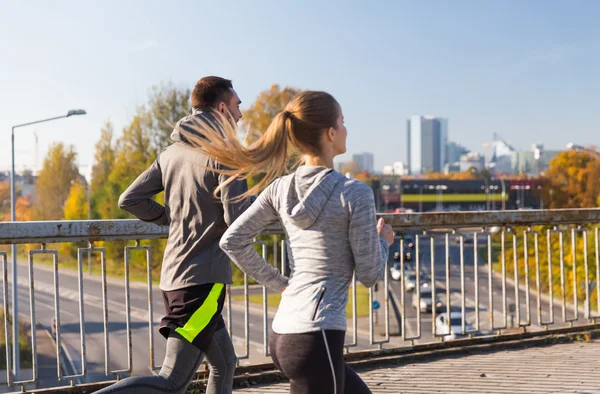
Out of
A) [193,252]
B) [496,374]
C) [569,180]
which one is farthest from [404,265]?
[569,180]

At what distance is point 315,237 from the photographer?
8.45 ft

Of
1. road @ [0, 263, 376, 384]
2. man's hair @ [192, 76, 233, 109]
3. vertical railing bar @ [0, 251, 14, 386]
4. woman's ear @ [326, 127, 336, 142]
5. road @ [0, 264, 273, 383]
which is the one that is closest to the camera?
woman's ear @ [326, 127, 336, 142]

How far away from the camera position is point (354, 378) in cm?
276

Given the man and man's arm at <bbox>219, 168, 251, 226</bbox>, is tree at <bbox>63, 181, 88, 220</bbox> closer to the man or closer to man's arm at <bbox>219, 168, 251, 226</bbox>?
the man

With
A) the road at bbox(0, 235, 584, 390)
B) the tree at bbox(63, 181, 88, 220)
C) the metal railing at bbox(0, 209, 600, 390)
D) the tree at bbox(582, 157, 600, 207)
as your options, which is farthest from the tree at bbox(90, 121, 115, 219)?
the metal railing at bbox(0, 209, 600, 390)

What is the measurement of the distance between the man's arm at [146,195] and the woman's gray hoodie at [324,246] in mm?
1100

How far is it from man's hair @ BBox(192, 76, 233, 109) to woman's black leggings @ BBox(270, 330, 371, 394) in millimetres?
1307

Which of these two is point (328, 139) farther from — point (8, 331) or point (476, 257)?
point (476, 257)

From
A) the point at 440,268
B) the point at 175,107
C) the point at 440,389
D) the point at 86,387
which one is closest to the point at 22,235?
the point at 86,387

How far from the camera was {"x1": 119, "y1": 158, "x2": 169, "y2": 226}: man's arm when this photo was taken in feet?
11.6

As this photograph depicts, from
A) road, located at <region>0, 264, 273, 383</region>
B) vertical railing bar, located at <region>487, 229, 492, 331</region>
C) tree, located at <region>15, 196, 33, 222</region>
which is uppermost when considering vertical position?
vertical railing bar, located at <region>487, 229, 492, 331</region>

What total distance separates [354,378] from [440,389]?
2479 mm

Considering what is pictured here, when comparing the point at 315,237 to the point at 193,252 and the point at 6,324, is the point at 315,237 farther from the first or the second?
the point at 6,324

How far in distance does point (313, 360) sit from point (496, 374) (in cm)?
331
